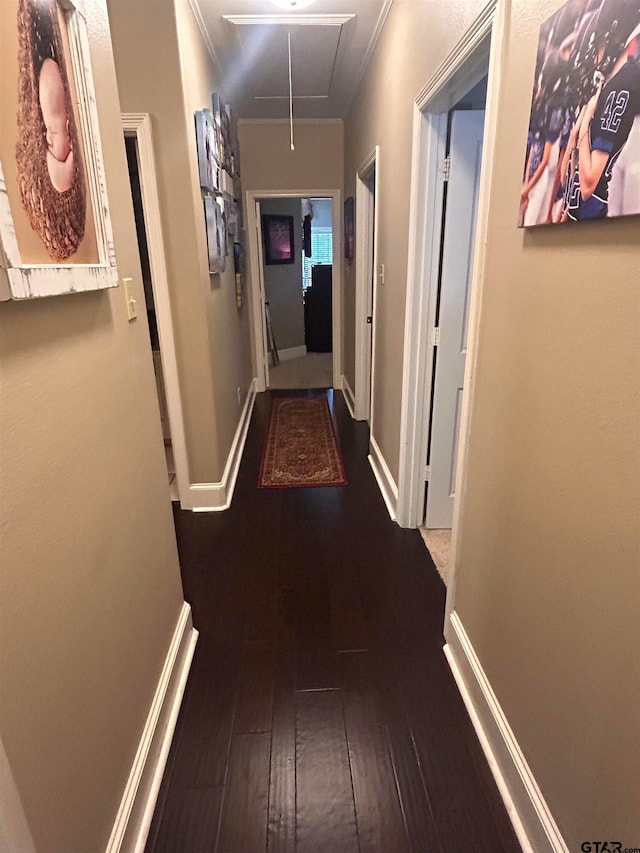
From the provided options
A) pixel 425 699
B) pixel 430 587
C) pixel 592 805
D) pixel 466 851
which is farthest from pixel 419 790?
pixel 430 587

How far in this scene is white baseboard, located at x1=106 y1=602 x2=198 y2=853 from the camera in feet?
3.93

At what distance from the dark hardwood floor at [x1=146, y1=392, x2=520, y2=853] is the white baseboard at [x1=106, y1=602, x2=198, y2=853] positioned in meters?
0.03

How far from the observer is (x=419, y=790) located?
1387 millimetres

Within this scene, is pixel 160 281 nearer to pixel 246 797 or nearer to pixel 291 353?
pixel 246 797

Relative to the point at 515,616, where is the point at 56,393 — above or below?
above

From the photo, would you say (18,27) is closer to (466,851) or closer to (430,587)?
(466,851)

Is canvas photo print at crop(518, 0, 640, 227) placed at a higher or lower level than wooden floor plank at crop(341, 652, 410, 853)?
higher

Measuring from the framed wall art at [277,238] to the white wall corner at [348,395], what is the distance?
7.92 feet

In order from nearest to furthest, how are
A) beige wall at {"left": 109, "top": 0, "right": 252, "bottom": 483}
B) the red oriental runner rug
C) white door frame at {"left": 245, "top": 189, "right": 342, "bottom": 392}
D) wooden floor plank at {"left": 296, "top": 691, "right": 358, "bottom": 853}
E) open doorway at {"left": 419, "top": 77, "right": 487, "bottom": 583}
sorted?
wooden floor plank at {"left": 296, "top": 691, "right": 358, "bottom": 853}
open doorway at {"left": 419, "top": 77, "right": 487, "bottom": 583}
beige wall at {"left": 109, "top": 0, "right": 252, "bottom": 483}
the red oriental runner rug
white door frame at {"left": 245, "top": 189, "right": 342, "bottom": 392}

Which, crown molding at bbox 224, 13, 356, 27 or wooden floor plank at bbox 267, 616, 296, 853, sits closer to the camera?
wooden floor plank at bbox 267, 616, 296, 853

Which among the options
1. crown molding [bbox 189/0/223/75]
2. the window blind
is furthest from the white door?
the window blind

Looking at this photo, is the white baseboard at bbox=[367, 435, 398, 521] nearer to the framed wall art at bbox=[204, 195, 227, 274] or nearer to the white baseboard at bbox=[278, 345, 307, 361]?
the framed wall art at bbox=[204, 195, 227, 274]

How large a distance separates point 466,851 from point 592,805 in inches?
17.5

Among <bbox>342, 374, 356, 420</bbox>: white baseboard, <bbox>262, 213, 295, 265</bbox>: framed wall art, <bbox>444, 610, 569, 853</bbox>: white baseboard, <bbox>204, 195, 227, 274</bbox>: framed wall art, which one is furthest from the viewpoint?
<bbox>262, 213, 295, 265</bbox>: framed wall art
